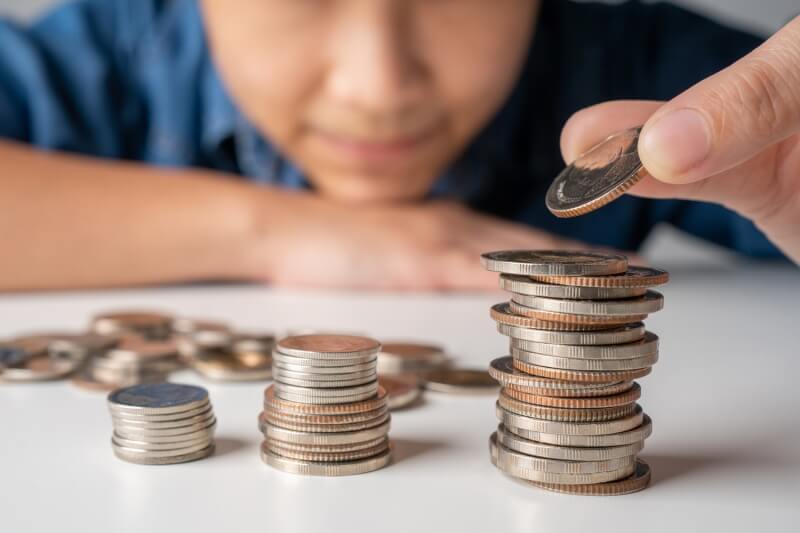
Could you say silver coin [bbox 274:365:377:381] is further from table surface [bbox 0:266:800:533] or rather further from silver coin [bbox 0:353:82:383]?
silver coin [bbox 0:353:82:383]

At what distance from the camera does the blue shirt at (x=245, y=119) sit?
171 cm

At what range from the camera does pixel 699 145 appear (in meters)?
0.51

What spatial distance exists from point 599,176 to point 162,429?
13.0 inches

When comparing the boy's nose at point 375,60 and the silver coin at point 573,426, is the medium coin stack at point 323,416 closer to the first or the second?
the silver coin at point 573,426

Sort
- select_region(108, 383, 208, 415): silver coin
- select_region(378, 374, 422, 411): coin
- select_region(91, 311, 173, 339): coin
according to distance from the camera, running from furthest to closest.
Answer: select_region(91, 311, 173, 339): coin
select_region(378, 374, 422, 411): coin
select_region(108, 383, 208, 415): silver coin

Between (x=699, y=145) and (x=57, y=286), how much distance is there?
1081 mm

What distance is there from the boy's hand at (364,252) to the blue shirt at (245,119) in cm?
35

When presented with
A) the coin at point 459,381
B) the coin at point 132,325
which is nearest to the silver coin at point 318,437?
the coin at point 459,381

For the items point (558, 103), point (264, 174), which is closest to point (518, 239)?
point (558, 103)

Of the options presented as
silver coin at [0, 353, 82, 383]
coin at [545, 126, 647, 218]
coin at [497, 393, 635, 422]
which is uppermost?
coin at [545, 126, 647, 218]

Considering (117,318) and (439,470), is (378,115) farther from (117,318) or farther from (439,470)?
(439,470)

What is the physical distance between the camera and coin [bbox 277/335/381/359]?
0.59 m

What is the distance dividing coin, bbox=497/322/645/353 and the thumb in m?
0.09

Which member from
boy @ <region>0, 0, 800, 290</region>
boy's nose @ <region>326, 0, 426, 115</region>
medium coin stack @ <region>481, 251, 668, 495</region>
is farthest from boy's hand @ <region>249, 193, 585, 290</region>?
medium coin stack @ <region>481, 251, 668, 495</region>
